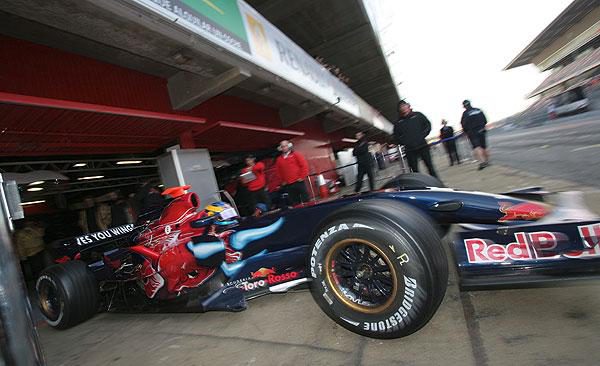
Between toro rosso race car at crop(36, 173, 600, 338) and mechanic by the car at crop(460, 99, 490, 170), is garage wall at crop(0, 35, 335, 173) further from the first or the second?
mechanic by the car at crop(460, 99, 490, 170)

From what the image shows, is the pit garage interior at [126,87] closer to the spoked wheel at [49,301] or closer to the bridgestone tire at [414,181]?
the spoked wheel at [49,301]

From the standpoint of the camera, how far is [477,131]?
8.22m

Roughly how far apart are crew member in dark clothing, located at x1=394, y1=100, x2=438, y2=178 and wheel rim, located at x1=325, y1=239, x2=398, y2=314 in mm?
4481

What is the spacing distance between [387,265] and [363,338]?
0.49 metres

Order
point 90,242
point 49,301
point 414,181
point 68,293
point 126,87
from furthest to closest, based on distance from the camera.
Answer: point 126,87 < point 90,242 < point 49,301 < point 68,293 < point 414,181

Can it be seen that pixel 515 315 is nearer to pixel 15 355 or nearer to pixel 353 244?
pixel 353 244

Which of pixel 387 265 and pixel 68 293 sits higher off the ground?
pixel 68 293

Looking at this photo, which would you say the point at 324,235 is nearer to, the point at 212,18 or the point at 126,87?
the point at 212,18

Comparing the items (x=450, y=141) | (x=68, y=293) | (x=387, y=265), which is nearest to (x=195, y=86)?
(x=68, y=293)

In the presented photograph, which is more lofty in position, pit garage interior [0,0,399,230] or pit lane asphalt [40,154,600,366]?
pit garage interior [0,0,399,230]

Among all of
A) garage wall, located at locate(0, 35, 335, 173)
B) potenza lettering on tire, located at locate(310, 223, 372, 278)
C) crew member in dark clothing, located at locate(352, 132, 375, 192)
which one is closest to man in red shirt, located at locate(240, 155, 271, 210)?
garage wall, located at locate(0, 35, 335, 173)

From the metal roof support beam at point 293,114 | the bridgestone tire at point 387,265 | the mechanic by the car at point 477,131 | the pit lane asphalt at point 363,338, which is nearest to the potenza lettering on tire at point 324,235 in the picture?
the bridgestone tire at point 387,265

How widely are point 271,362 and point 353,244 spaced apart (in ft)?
2.74

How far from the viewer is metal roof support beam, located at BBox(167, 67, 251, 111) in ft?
18.7
